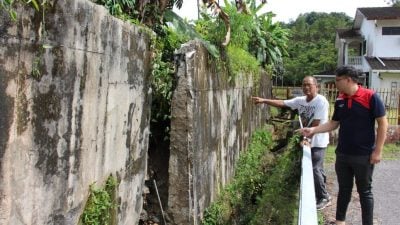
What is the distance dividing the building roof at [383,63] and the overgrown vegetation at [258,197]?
28507 millimetres

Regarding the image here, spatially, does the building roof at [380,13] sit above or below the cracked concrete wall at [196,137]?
above

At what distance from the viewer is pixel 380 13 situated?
36031mm

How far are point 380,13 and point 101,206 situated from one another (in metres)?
36.5

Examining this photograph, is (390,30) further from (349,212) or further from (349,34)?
(349,212)

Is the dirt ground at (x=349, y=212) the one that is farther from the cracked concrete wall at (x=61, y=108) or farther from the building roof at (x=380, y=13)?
the building roof at (x=380, y=13)

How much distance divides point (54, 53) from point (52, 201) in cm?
87

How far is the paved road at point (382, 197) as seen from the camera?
633 centimetres

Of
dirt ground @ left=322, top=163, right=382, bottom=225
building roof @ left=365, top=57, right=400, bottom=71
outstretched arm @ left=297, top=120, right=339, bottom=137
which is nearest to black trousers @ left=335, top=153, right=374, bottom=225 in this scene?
outstretched arm @ left=297, top=120, right=339, bottom=137

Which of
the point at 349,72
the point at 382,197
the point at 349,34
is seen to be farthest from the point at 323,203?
the point at 349,34

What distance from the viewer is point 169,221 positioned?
490cm

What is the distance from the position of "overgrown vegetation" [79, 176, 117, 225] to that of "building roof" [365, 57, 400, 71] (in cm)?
3334

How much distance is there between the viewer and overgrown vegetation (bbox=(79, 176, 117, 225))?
3.33 metres

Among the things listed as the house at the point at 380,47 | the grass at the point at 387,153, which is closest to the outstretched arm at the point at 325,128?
the grass at the point at 387,153

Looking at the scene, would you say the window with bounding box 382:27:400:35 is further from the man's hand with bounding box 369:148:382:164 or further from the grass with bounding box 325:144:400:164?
the man's hand with bounding box 369:148:382:164
